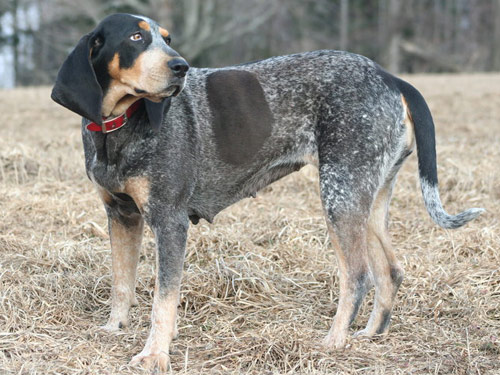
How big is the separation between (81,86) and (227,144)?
0.98 m

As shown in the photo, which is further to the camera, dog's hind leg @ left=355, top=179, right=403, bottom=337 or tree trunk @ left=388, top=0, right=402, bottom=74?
tree trunk @ left=388, top=0, right=402, bottom=74

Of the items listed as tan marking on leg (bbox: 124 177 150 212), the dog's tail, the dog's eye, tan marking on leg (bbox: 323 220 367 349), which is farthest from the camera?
the dog's tail

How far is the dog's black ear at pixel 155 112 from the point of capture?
3.85 metres

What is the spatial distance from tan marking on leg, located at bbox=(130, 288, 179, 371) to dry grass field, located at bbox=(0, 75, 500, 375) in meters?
0.09

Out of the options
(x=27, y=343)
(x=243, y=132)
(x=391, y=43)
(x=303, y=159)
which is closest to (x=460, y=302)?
(x=303, y=159)

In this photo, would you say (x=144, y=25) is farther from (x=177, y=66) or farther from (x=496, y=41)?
(x=496, y=41)

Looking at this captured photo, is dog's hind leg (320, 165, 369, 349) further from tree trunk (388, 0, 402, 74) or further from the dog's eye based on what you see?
tree trunk (388, 0, 402, 74)

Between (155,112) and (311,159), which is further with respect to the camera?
(311,159)

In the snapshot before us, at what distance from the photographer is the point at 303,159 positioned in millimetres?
4312

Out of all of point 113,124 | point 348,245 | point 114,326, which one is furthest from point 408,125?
point 114,326

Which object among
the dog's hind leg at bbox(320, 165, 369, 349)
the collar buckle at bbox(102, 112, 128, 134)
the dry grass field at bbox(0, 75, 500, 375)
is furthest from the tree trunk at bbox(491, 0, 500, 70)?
the collar buckle at bbox(102, 112, 128, 134)

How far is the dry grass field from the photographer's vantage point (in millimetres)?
3789

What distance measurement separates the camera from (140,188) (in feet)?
12.8

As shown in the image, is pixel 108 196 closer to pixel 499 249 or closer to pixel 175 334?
pixel 175 334
